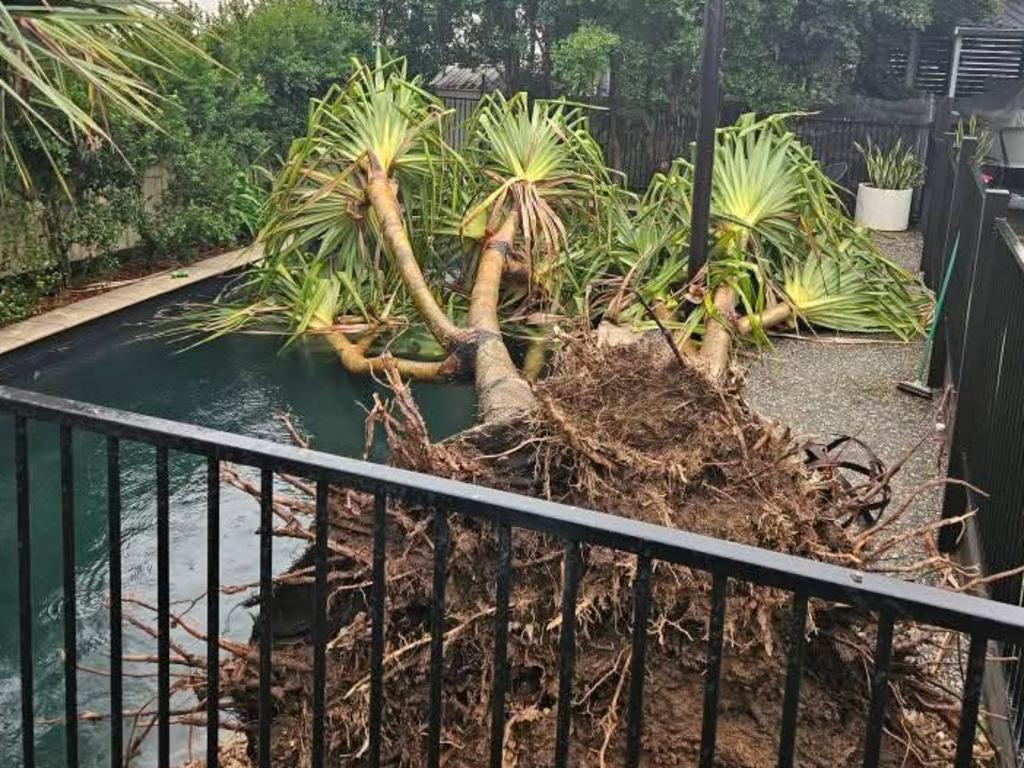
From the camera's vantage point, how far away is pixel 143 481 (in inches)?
250

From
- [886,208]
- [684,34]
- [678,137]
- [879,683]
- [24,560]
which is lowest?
[886,208]

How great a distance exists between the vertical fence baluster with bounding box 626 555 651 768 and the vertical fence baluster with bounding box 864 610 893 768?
27 centimetres

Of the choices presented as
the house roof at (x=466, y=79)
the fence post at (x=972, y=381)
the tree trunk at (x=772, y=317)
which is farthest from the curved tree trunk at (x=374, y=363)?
the house roof at (x=466, y=79)

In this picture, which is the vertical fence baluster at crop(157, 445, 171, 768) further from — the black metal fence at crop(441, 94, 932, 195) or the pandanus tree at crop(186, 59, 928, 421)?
the black metal fence at crop(441, 94, 932, 195)

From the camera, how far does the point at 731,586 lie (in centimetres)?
264

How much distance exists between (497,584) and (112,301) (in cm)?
897

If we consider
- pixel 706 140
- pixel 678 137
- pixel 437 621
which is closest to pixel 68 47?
pixel 706 140

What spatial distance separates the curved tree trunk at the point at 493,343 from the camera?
5.45 meters

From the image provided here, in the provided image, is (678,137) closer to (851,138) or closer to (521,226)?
(851,138)

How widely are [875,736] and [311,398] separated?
694 cm

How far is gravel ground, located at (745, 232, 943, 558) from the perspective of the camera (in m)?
5.05

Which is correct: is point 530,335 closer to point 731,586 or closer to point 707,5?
point 707,5

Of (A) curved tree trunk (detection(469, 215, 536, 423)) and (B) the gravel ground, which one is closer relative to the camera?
(B) the gravel ground

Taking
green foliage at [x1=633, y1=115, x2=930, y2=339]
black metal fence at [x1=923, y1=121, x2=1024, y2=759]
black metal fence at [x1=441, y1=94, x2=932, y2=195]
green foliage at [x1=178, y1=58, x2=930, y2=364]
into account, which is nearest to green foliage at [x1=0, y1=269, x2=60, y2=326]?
green foliage at [x1=178, y1=58, x2=930, y2=364]
